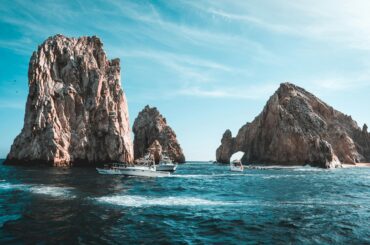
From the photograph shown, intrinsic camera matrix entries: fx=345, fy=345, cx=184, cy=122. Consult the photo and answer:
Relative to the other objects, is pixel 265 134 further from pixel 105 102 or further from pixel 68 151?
pixel 68 151

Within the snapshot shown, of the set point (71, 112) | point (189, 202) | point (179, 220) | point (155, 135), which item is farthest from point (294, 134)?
point (179, 220)

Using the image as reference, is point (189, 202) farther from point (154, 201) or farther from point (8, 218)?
point (8, 218)

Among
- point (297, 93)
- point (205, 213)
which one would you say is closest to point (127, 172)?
point (205, 213)

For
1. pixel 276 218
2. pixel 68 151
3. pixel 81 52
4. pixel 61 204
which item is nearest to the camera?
pixel 276 218

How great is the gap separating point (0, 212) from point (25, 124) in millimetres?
84517

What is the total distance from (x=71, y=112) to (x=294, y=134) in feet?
306

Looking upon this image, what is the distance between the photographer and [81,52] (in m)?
121

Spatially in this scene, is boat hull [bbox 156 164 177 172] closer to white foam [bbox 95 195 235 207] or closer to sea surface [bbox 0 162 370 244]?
white foam [bbox 95 195 235 207]

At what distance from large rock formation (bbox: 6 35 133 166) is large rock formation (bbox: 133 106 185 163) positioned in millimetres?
62829

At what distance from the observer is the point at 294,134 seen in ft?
491

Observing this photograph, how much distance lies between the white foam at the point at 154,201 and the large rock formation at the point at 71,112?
2643 inches

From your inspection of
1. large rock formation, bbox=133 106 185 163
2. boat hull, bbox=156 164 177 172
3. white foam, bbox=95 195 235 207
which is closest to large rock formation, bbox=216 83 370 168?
large rock formation, bbox=133 106 185 163

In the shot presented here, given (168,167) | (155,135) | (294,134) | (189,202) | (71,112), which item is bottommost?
(189,202)

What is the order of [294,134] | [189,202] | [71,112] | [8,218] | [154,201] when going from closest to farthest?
[8,218]
[189,202]
[154,201]
[71,112]
[294,134]
